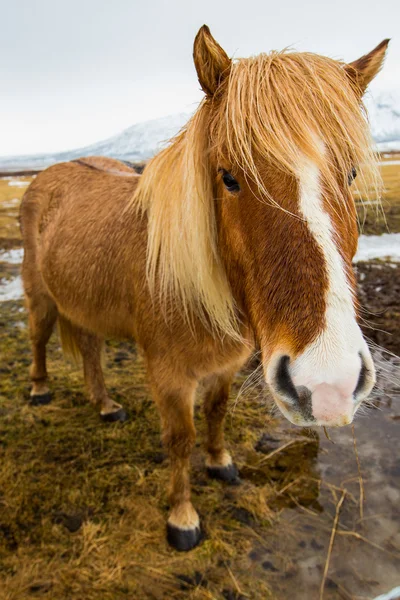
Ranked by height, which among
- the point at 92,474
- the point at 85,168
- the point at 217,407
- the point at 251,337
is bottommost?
the point at 92,474

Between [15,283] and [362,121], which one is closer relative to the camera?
[362,121]

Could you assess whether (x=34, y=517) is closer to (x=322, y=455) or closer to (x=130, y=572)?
(x=130, y=572)

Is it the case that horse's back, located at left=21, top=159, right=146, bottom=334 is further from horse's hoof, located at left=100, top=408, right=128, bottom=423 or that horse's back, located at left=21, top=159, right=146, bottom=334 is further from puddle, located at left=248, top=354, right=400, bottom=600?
puddle, located at left=248, top=354, right=400, bottom=600

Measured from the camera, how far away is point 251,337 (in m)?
2.11

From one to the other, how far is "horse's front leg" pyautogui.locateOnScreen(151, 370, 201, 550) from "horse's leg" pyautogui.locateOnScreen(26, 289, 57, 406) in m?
1.69

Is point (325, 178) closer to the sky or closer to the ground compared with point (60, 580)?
closer to the sky

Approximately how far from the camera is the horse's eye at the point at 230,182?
1.39 metres

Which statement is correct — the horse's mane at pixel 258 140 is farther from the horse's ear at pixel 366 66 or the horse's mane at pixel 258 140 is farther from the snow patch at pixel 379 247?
the snow patch at pixel 379 247

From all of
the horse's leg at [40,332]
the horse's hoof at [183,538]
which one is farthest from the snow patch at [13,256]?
the horse's hoof at [183,538]

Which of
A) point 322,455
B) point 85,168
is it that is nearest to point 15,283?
point 85,168

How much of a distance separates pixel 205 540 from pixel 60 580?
0.82 m

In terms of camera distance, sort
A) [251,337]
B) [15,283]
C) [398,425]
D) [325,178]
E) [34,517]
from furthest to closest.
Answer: [15,283] → [398,425] → [34,517] → [251,337] → [325,178]

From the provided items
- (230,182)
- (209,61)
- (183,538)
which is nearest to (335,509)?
(183,538)

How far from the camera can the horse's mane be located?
1.28 m
